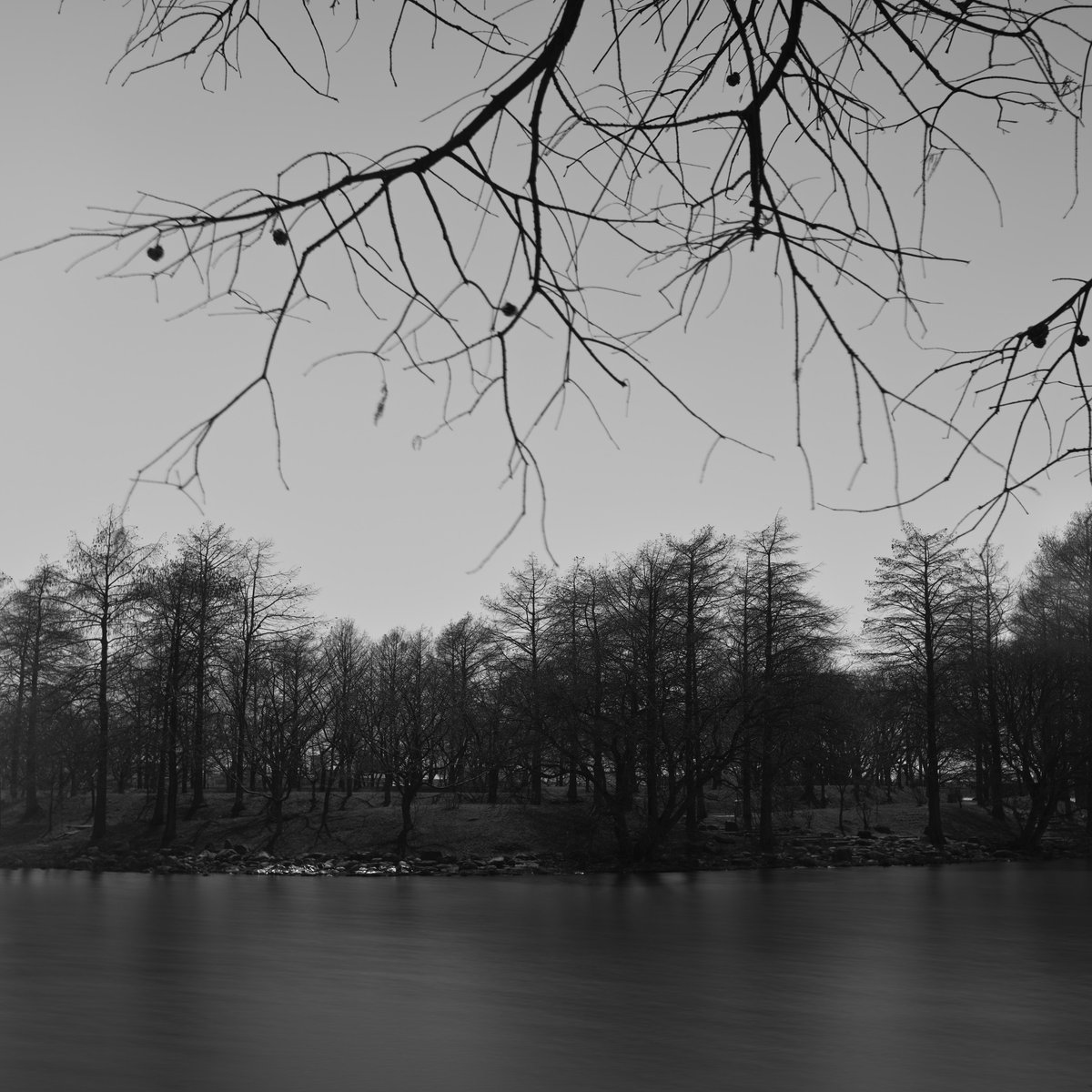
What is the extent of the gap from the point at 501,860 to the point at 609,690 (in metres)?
6.32

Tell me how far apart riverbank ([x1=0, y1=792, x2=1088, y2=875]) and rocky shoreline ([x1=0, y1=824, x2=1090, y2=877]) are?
54mm

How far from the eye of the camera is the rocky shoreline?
113 feet

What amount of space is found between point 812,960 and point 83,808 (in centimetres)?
3328

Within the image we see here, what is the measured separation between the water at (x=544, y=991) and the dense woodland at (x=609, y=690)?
7707 millimetres

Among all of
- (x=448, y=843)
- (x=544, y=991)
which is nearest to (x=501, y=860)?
(x=448, y=843)

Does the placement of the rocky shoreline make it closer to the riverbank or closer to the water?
the riverbank

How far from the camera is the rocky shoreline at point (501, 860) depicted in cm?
3450

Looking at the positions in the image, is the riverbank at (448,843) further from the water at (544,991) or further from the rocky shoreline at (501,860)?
the water at (544,991)

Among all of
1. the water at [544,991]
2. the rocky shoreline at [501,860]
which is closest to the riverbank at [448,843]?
the rocky shoreline at [501,860]

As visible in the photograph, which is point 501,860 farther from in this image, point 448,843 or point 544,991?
point 544,991

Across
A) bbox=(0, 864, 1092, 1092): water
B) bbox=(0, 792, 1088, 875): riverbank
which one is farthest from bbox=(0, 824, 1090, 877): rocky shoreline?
bbox=(0, 864, 1092, 1092): water

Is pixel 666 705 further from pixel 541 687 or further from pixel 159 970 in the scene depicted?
pixel 159 970

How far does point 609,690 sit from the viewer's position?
1377 inches

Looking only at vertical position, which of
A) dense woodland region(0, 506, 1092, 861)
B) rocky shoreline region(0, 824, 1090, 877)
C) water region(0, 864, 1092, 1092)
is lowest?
rocky shoreline region(0, 824, 1090, 877)
